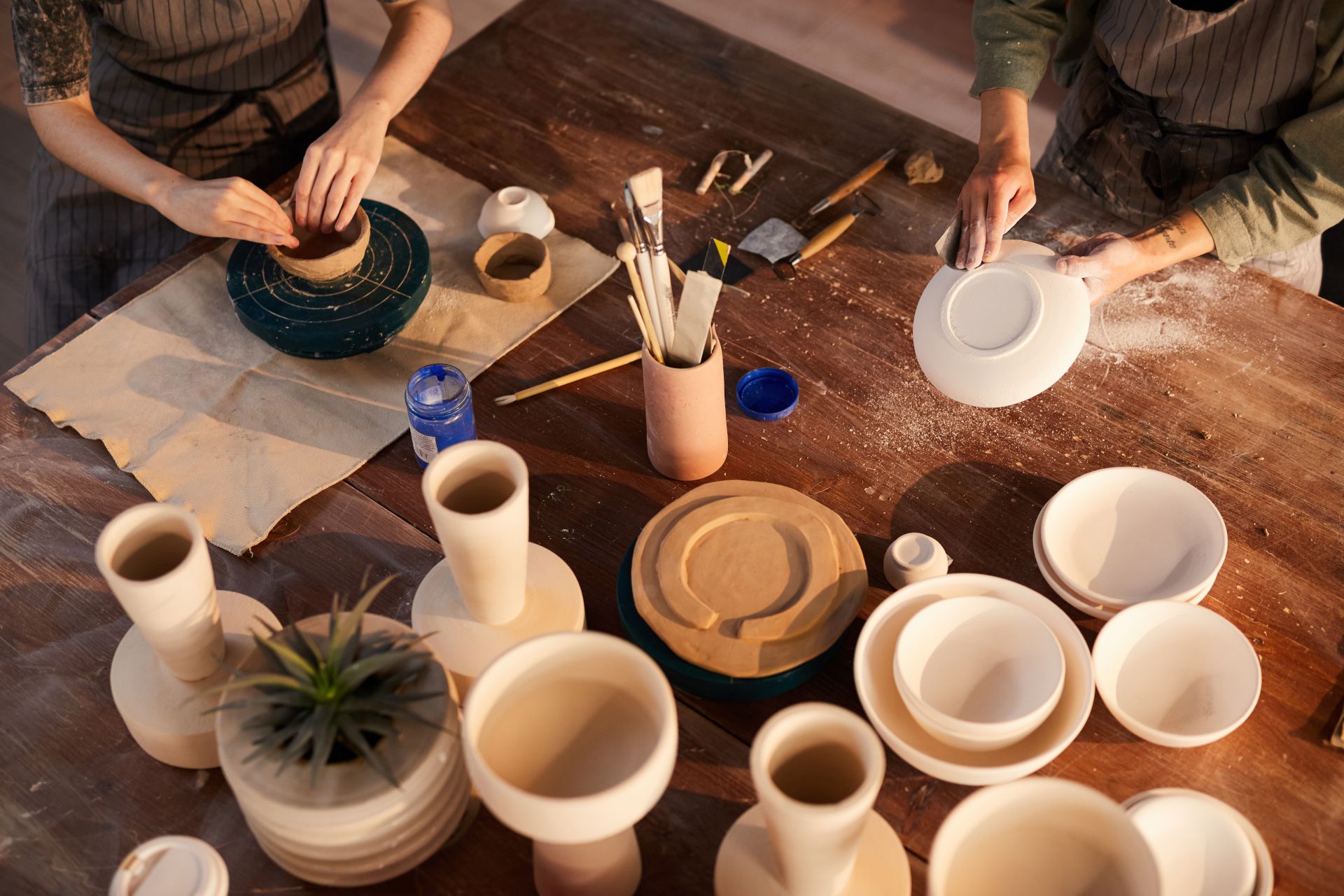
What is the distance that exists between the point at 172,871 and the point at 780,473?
829 millimetres

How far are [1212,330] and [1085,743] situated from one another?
2.38 feet

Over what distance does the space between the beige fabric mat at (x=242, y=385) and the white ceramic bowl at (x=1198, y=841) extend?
0.98m

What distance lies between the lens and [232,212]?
151 cm

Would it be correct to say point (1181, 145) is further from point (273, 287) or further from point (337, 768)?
point (337, 768)

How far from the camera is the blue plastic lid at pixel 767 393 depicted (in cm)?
144

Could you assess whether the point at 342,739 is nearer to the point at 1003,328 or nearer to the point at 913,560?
the point at 913,560

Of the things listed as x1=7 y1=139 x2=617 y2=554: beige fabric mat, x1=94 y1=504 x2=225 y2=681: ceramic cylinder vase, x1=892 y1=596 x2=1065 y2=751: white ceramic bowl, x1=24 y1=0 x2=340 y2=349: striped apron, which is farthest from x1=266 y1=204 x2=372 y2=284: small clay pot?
x1=892 y1=596 x2=1065 y2=751: white ceramic bowl

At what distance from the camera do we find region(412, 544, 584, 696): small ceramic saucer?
3.59ft

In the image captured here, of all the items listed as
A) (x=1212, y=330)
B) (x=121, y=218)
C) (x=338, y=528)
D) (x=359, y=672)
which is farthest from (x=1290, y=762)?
(x=121, y=218)

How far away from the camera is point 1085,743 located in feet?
3.75

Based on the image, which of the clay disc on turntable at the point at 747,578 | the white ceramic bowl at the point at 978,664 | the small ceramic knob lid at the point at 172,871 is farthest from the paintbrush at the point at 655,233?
the small ceramic knob lid at the point at 172,871

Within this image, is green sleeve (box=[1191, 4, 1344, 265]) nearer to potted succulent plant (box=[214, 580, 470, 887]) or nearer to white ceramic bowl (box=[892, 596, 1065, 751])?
white ceramic bowl (box=[892, 596, 1065, 751])

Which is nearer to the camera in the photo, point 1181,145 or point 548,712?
point 548,712

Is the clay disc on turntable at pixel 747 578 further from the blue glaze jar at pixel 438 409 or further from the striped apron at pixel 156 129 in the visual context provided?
the striped apron at pixel 156 129
